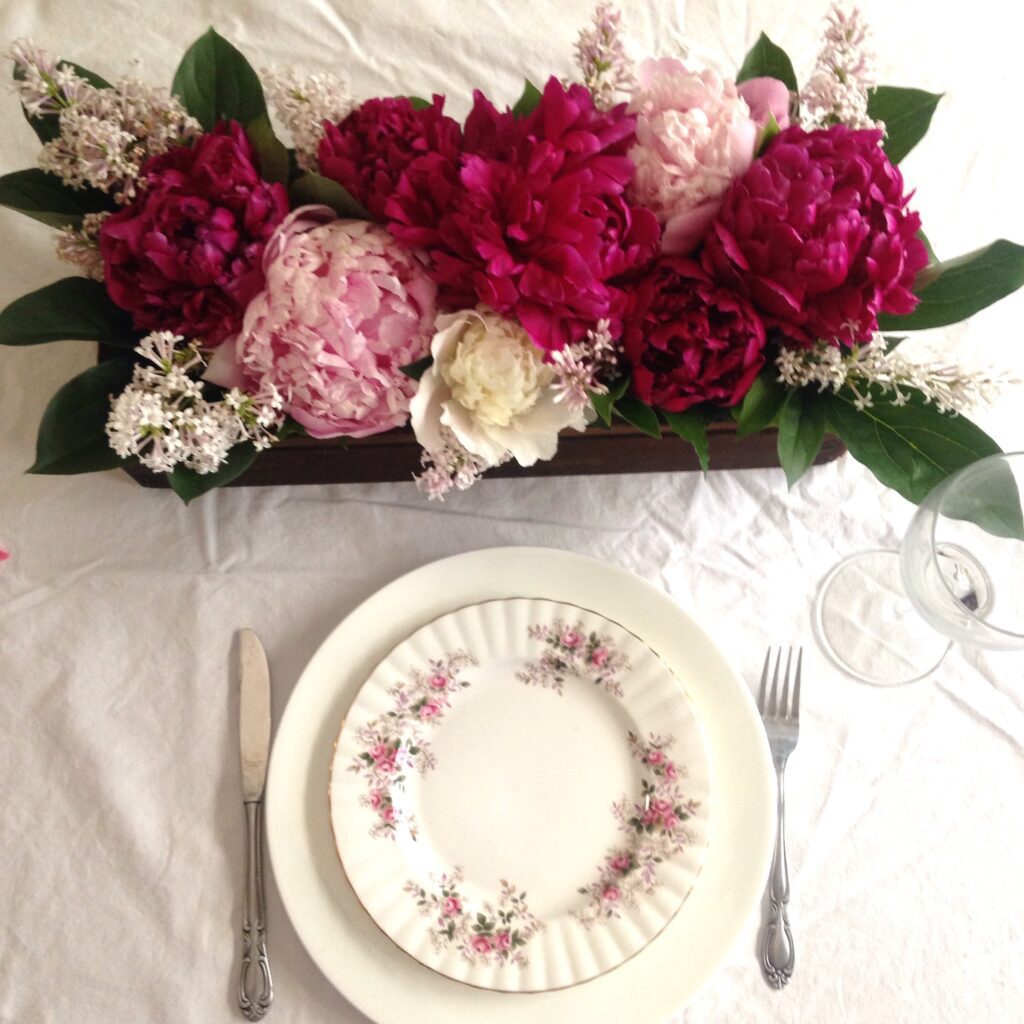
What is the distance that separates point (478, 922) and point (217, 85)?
1.73 ft

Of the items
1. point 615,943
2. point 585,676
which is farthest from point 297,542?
point 615,943

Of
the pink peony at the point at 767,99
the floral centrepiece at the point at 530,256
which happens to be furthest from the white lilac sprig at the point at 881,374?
the pink peony at the point at 767,99

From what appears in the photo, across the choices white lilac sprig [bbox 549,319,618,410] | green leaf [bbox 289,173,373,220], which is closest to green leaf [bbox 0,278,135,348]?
green leaf [bbox 289,173,373,220]

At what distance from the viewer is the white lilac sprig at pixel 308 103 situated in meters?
0.44

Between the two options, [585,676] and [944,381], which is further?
[585,676]

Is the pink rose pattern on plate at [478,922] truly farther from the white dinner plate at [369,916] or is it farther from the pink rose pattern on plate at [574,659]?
the pink rose pattern on plate at [574,659]

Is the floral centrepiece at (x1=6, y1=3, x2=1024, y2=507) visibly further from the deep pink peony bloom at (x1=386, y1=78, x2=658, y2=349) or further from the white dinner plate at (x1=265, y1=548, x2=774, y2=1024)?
the white dinner plate at (x1=265, y1=548, x2=774, y2=1024)

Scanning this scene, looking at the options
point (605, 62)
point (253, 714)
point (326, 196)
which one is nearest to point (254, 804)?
point (253, 714)

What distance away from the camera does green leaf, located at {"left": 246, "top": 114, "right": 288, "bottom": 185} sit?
17.5 inches

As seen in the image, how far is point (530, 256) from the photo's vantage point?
0.39m

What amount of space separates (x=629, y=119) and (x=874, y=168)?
12 centimetres

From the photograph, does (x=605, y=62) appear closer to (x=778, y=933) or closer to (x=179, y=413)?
(x=179, y=413)

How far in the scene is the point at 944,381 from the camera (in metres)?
0.44

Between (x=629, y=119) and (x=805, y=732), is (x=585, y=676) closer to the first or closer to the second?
(x=805, y=732)
